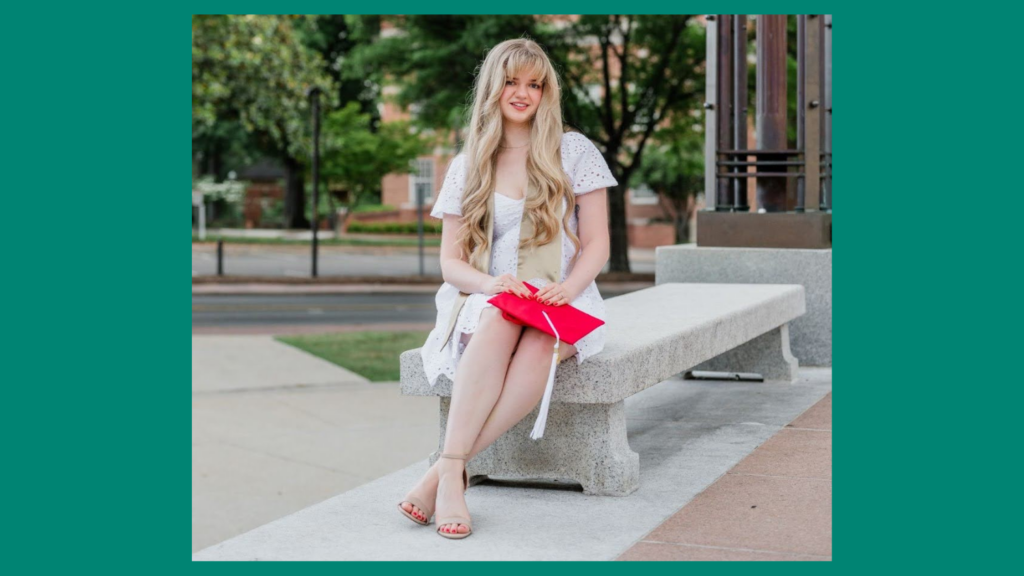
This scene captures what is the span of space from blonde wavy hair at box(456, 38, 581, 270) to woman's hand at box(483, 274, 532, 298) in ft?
0.63

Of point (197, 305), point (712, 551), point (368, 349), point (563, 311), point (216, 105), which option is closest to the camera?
point (712, 551)

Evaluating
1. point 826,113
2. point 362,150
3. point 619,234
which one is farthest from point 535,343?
point 362,150

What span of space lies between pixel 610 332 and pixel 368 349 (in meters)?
10.9

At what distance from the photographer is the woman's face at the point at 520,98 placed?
4.73m

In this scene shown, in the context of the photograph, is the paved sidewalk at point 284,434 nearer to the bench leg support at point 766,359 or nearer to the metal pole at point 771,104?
the bench leg support at point 766,359

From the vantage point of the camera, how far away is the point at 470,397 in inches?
170

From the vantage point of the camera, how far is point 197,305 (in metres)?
22.3

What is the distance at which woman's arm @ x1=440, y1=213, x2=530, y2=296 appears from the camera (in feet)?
14.7

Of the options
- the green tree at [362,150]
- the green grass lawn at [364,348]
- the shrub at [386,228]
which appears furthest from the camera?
the shrub at [386,228]

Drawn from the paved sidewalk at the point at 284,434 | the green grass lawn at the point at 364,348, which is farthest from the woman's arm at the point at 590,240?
the green grass lawn at the point at 364,348

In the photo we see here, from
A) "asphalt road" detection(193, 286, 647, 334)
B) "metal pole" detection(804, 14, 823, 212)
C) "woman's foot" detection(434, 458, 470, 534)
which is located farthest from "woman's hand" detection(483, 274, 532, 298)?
"asphalt road" detection(193, 286, 647, 334)

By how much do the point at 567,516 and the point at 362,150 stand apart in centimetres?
4070

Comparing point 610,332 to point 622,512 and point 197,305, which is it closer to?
point 622,512

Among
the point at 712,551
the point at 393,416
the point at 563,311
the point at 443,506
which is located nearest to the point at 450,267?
the point at 563,311
